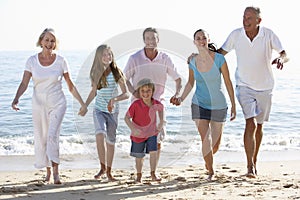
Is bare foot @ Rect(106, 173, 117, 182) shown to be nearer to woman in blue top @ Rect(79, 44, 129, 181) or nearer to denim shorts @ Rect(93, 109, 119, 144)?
woman in blue top @ Rect(79, 44, 129, 181)

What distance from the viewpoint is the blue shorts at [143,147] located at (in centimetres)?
566

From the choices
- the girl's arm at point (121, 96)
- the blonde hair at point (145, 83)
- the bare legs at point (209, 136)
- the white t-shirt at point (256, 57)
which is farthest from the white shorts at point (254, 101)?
the girl's arm at point (121, 96)

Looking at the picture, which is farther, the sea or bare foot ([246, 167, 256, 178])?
the sea

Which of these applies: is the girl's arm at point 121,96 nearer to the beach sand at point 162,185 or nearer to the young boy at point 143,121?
the young boy at point 143,121

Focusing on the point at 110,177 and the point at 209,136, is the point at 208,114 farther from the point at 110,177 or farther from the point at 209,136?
the point at 110,177

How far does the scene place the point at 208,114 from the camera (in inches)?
229

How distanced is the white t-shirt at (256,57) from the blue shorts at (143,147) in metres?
1.20

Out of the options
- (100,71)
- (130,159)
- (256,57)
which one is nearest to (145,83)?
(100,71)

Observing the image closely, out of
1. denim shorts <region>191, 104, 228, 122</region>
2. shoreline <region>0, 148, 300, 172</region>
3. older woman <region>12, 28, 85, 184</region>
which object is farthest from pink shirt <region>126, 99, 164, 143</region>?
shoreline <region>0, 148, 300, 172</region>

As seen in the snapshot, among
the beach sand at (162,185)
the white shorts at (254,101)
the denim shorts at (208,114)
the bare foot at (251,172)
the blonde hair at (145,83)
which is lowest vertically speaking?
the beach sand at (162,185)

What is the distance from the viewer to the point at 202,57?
5824mm

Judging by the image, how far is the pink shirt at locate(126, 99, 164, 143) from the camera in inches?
222

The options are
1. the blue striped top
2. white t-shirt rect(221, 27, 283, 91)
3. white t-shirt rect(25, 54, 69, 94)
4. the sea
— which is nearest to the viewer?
white t-shirt rect(25, 54, 69, 94)

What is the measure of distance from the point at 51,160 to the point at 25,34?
63.6ft
